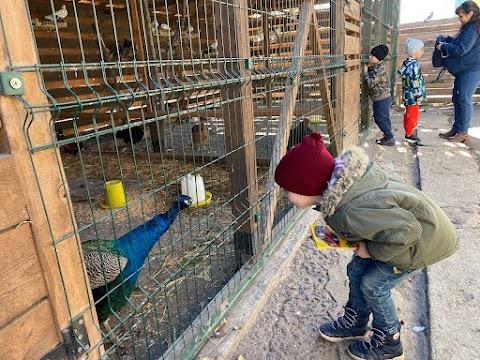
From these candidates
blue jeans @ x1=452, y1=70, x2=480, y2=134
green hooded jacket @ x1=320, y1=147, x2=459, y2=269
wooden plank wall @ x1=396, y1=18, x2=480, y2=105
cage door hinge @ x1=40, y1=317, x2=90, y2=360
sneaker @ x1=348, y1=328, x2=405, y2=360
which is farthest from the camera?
wooden plank wall @ x1=396, y1=18, x2=480, y2=105

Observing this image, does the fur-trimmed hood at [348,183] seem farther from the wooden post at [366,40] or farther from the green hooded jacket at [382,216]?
the wooden post at [366,40]

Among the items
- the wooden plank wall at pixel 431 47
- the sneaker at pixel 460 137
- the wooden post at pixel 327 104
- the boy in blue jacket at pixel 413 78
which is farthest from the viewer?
the wooden plank wall at pixel 431 47

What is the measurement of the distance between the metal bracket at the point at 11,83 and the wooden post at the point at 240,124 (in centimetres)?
121

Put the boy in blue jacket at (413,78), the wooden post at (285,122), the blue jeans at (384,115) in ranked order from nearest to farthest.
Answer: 1. the wooden post at (285,122)
2. the boy in blue jacket at (413,78)
3. the blue jeans at (384,115)

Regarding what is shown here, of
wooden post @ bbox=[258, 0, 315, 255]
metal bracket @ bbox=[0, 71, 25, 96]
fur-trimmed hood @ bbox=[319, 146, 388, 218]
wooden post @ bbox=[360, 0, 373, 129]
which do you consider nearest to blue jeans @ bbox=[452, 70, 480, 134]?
wooden post @ bbox=[360, 0, 373, 129]

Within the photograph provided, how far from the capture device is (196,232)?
Answer: 3.62 metres

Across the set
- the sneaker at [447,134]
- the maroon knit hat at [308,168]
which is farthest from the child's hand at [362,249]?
the sneaker at [447,134]

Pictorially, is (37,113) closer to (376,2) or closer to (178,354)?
(178,354)

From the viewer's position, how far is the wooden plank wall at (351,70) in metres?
4.68

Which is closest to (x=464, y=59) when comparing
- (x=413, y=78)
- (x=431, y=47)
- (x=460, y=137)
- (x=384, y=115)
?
(x=413, y=78)

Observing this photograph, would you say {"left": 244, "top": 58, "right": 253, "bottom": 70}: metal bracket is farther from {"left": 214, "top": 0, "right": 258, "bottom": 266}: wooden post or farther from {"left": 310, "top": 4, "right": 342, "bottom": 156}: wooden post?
{"left": 310, "top": 4, "right": 342, "bottom": 156}: wooden post

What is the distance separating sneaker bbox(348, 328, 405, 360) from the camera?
187 cm

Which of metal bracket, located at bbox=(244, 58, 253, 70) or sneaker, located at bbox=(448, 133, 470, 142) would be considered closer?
metal bracket, located at bbox=(244, 58, 253, 70)

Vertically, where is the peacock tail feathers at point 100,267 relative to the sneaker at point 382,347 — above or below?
above
